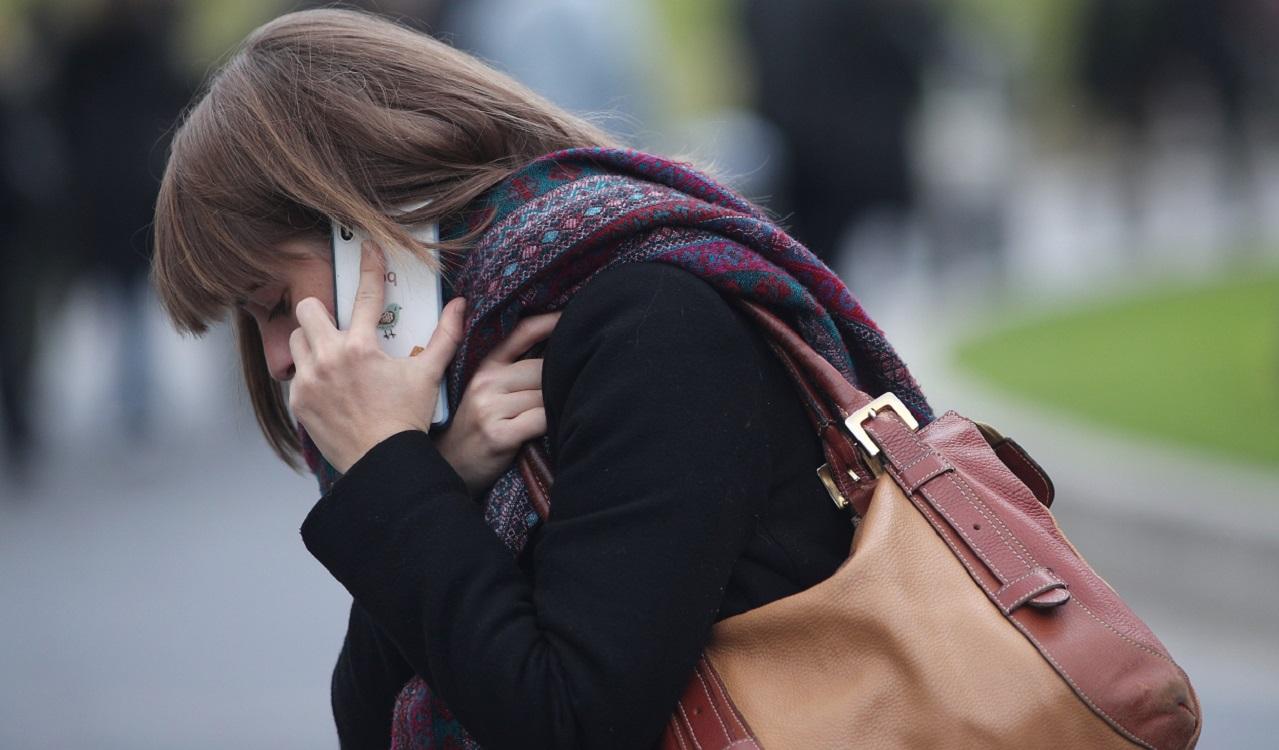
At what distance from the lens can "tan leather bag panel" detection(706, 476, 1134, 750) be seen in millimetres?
1412

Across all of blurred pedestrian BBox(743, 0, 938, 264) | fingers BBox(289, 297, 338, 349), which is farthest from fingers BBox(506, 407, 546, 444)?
blurred pedestrian BBox(743, 0, 938, 264)

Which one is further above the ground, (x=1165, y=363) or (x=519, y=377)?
(x=519, y=377)

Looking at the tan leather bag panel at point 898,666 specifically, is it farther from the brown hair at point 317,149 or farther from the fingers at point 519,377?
the brown hair at point 317,149

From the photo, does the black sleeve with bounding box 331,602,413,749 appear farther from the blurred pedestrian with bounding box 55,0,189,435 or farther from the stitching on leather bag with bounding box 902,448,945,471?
the blurred pedestrian with bounding box 55,0,189,435

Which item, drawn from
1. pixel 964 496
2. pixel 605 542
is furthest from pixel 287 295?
pixel 964 496

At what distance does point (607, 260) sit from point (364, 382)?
283 millimetres

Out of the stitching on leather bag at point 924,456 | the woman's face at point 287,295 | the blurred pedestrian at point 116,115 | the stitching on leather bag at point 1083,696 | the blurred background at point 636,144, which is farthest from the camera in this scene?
the blurred pedestrian at point 116,115

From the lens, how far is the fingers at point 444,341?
1.65 m

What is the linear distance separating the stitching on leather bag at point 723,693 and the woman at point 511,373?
0.12ft

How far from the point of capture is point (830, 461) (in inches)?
62.0

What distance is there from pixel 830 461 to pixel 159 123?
646 centimetres

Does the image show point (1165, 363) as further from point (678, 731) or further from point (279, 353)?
point (678, 731)

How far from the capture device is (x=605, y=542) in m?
1.45

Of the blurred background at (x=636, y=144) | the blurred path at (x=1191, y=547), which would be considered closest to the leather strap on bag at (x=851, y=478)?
the blurred background at (x=636, y=144)
